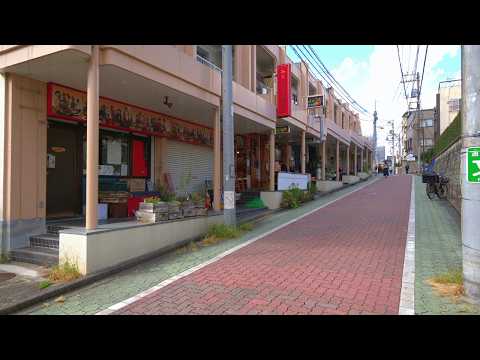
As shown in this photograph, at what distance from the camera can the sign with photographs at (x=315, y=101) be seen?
17.7 meters

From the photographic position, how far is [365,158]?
43188mm

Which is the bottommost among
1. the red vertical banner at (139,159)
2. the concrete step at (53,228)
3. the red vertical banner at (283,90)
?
the concrete step at (53,228)

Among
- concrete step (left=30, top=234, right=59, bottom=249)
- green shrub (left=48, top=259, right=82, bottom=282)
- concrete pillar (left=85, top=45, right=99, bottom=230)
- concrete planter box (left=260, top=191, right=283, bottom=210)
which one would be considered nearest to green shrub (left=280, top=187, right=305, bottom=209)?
concrete planter box (left=260, top=191, right=283, bottom=210)

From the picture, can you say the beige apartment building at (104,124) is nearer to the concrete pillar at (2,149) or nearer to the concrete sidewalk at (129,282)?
the concrete pillar at (2,149)

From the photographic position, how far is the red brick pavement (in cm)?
406

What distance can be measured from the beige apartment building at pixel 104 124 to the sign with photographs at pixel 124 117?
0.09 feet

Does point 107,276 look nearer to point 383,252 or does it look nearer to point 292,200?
point 383,252

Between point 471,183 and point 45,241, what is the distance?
737cm

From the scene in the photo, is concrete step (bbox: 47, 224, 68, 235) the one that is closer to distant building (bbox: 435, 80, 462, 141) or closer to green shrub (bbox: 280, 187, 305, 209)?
green shrub (bbox: 280, 187, 305, 209)

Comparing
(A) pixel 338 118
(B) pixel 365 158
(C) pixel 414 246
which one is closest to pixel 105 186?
(C) pixel 414 246

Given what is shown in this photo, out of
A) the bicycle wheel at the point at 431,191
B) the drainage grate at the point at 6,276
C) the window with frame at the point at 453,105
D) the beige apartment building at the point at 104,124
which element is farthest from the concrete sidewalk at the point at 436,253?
the window with frame at the point at 453,105

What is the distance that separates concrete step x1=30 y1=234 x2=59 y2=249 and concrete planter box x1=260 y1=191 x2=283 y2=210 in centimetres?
819

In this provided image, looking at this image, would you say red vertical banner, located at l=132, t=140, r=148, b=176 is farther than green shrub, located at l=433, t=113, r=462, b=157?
No

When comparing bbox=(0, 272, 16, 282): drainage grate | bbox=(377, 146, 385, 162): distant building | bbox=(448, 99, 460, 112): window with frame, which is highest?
bbox=(448, 99, 460, 112): window with frame
